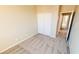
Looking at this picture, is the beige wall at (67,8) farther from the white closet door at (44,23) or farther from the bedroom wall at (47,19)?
the white closet door at (44,23)

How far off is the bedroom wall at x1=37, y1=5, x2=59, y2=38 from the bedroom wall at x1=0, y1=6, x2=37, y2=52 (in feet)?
1.15

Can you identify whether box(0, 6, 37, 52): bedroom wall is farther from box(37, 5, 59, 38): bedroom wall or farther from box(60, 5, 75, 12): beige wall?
box(60, 5, 75, 12): beige wall

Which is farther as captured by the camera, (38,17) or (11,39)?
(38,17)

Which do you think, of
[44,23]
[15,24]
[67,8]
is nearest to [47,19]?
[44,23]

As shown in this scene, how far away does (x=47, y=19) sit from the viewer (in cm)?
451

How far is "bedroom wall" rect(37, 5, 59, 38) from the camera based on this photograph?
422cm

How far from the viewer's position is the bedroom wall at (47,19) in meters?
4.22

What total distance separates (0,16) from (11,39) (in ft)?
3.03

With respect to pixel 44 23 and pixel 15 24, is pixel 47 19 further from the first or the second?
pixel 15 24

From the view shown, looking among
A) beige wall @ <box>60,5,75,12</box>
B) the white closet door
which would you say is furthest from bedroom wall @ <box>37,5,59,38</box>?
beige wall @ <box>60,5,75,12</box>

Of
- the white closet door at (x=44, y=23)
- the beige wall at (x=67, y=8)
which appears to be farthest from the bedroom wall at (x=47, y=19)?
the beige wall at (x=67, y=8)

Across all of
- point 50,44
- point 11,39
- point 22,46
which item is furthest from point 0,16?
point 50,44
